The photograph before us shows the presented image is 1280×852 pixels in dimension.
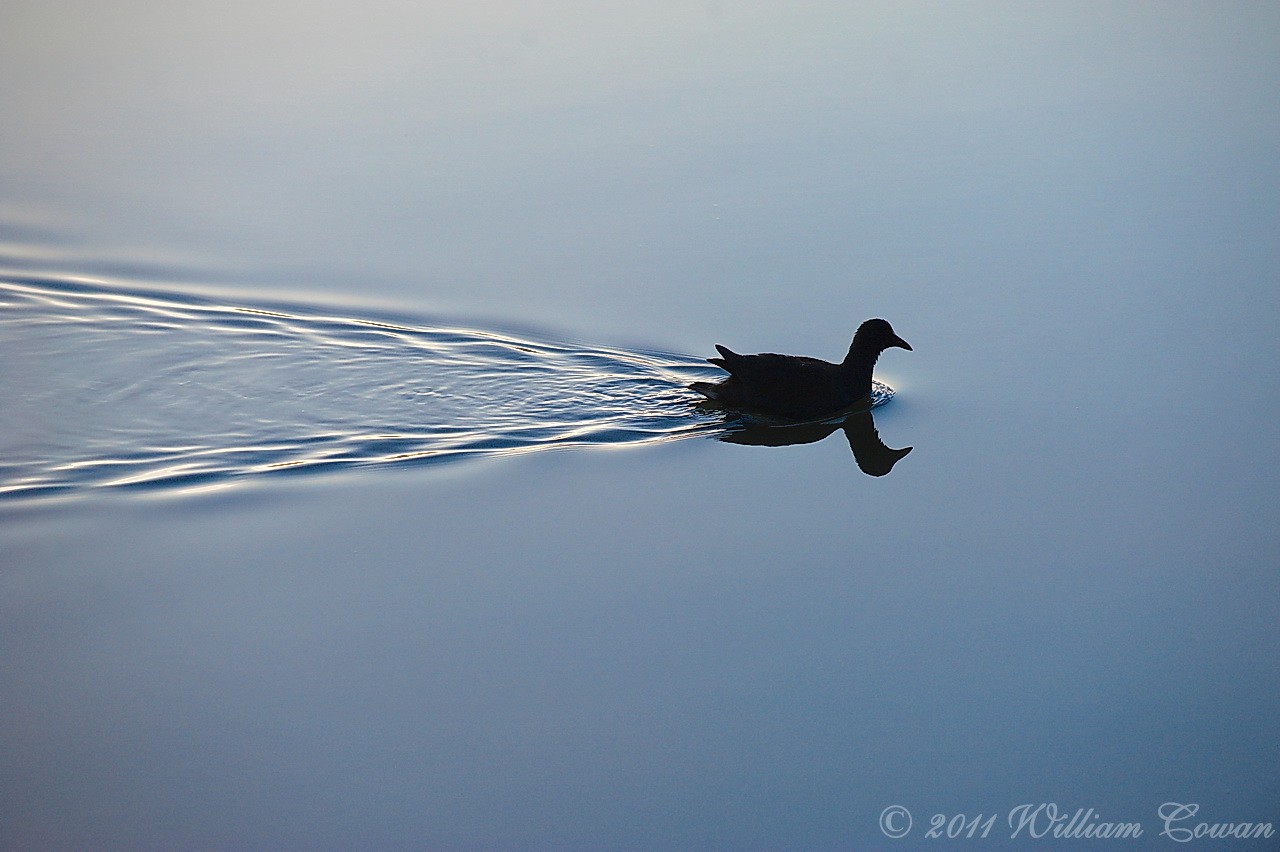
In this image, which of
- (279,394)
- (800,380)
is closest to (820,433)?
(800,380)

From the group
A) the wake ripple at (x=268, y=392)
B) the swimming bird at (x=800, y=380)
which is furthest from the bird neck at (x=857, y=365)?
the wake ripple at (x=268, y=392)

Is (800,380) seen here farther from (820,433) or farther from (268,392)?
(268,392)

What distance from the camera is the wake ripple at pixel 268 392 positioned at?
8.33 meters

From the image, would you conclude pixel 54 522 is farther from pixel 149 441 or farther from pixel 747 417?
pixel 747 417

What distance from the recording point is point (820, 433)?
9.29m

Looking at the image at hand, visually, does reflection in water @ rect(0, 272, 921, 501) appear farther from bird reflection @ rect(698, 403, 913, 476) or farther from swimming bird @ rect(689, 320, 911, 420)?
swimming bird @ rect(689, 320, 911, 420)

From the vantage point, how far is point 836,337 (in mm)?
9844

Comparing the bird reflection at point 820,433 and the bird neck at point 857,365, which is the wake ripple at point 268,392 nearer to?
the bird reflection at point 820,433

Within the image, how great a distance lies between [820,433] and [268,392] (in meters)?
3.60

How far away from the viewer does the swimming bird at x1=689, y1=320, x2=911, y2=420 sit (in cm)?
899

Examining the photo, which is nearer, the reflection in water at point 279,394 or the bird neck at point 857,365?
the reflection in water at point 279,394

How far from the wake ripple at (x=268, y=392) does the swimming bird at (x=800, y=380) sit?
1.04ft

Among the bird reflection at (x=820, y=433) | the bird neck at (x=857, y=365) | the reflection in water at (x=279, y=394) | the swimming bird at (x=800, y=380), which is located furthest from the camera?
the bird neck at (x=857, y=365)

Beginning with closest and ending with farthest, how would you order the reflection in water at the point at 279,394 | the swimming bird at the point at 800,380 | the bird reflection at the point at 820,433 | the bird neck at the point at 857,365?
the reflection in water at the point at 279,394
the bird reflection at the point at 820,433
the swimming bird at the point at 800,380
the bird neck at the point at 857,365
